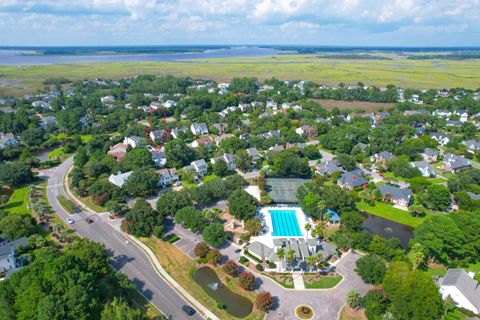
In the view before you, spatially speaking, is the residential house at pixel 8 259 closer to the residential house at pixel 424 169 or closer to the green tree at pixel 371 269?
the green tree at pixel 371 269

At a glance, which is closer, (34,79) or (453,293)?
(453,293)

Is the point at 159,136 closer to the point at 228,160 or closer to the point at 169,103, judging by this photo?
the point at 228,160

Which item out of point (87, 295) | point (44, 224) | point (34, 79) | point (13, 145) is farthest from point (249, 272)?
point (34, 79)

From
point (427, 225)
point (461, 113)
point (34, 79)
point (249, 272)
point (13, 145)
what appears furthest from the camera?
point (34, 79)

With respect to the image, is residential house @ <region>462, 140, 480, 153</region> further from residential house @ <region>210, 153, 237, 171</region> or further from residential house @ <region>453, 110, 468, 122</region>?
residential house @ <region>210, 153, 237, 171</region>

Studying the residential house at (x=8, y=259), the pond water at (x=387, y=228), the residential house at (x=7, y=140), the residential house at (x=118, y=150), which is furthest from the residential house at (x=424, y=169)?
the residential house at (x=7, y=140)

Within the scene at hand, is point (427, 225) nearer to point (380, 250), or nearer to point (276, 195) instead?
point (380, 250)

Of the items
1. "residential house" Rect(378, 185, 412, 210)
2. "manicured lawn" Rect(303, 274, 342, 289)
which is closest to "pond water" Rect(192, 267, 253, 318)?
"manicured lawn" Rect(303, 274, 342, 289)
